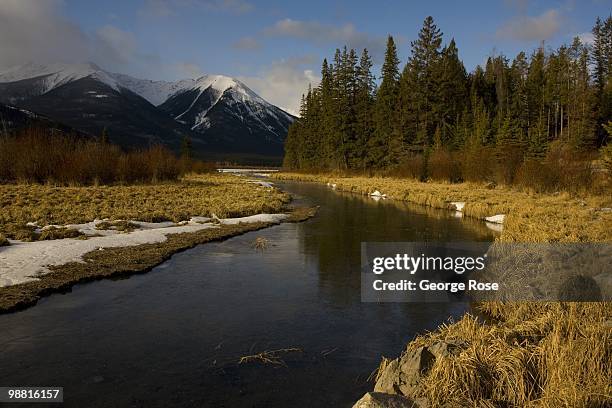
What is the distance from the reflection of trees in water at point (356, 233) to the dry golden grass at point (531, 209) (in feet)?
5.26

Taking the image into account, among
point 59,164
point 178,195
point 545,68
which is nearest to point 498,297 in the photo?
point 178,195

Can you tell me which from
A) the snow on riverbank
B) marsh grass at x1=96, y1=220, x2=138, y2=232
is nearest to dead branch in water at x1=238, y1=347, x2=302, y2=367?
the snow on riverbank

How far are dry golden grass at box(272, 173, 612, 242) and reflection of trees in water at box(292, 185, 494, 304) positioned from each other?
160 centimetres

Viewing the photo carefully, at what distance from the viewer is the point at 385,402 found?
4.91 meters

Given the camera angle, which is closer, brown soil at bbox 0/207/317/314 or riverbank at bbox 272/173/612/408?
riverbank at bbox 272/173/612/408

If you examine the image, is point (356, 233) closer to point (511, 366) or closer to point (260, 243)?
point (260, 243)

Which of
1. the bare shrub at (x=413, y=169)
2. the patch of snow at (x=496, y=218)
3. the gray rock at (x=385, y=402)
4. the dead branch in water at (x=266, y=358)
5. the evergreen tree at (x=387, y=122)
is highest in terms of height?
the evergreen tree at (x=387, y=122)

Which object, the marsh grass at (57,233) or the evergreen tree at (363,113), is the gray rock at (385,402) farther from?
the evergreen tree at (363,113)

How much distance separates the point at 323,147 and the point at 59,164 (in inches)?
1753

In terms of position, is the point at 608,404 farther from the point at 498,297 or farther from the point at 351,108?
the point at 351,108

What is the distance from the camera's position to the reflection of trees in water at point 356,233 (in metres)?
11.6

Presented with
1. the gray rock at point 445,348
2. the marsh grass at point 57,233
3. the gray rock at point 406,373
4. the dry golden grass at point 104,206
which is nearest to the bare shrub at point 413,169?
the dry golden grass at point 104,206

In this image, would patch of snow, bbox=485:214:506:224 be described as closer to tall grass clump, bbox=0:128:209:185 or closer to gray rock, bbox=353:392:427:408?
gray rock, bbox=353:392:427:408

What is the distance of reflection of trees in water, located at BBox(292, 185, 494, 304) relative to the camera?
11.6 metres
